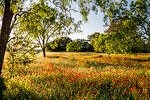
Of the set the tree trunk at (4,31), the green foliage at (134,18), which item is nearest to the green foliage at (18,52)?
the tree trunk at (4,31)

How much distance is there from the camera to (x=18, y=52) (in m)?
5.13

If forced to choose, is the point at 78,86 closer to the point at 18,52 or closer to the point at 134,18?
the point at 18,52

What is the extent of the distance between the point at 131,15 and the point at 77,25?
14000 millimetres

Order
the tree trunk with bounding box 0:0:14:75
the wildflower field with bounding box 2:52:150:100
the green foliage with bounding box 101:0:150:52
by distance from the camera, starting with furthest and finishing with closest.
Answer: the green foliage with bounding box 101:0:150:52 → the tree trunk with bounding box 0:0:14:75 → the wildflower field with bounding box 2:52:150:100

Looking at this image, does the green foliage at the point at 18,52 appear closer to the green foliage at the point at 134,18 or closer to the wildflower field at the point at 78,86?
the wildflower field at the point at 78,86

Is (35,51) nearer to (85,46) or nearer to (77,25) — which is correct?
(77,25)

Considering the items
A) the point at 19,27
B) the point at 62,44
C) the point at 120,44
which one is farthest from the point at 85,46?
the point at 19,27

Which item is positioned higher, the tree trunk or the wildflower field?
the tree trunk

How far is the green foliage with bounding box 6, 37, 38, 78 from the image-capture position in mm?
4941

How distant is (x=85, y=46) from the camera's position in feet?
201

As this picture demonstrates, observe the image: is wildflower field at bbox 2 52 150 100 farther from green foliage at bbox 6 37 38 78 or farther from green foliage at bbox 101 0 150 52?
green foliage at bbox 101 0 150 52

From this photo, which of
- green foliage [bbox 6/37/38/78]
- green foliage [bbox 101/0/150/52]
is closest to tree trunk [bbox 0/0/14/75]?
green foliage [bbox 6/37/38/78]

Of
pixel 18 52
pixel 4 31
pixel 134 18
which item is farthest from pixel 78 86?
pixel 134 18

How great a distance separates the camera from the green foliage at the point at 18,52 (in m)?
4.94
